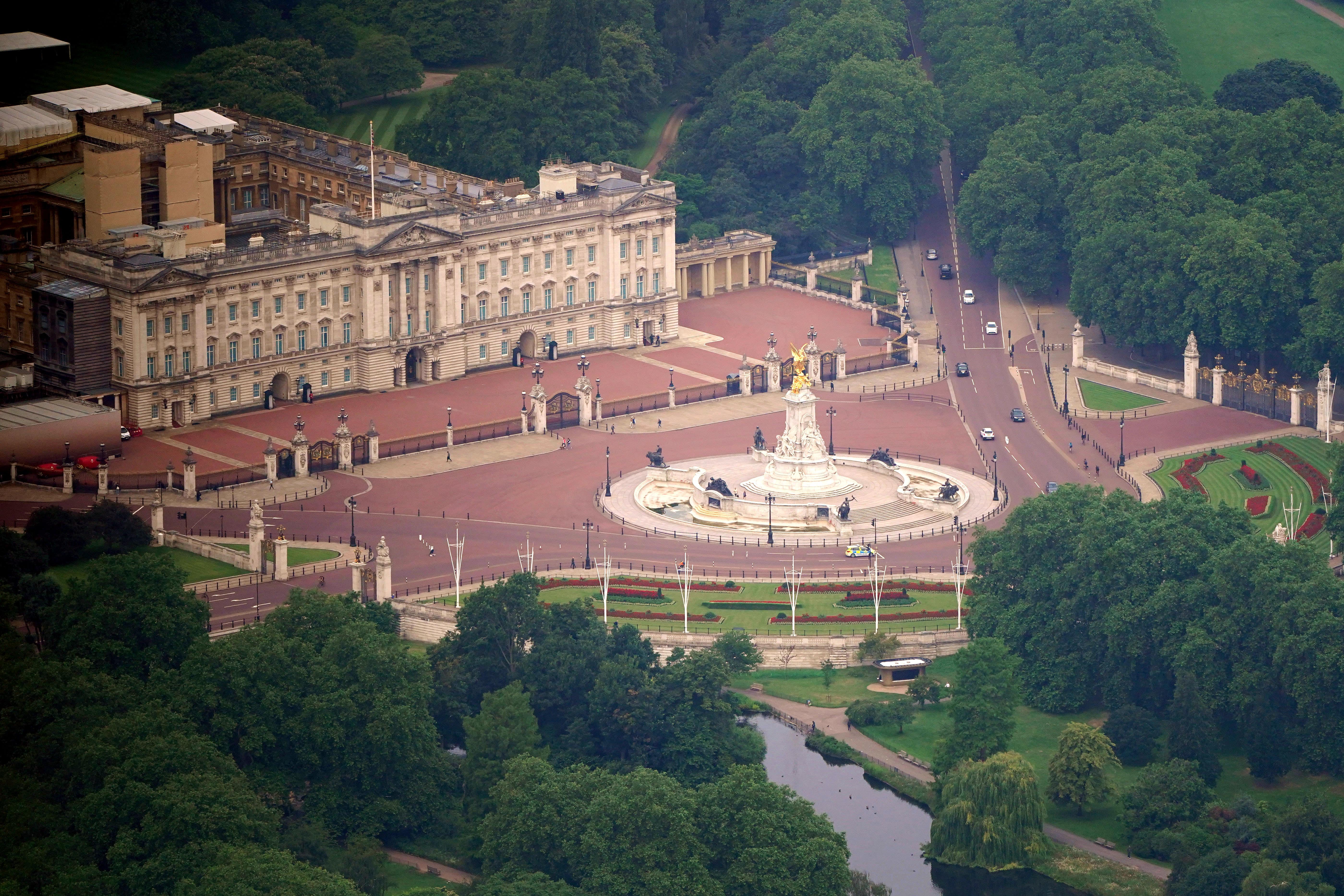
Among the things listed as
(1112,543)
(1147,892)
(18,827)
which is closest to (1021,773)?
(1147,892)

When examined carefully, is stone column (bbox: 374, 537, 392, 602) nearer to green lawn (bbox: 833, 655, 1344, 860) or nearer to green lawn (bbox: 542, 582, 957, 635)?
green lawn (bbox: 542, 582, 957, 635)

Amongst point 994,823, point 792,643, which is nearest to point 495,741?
point 792,643

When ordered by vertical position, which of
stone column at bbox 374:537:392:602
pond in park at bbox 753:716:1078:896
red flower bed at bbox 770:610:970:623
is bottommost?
pond in park at bbox 753:716:1078:896

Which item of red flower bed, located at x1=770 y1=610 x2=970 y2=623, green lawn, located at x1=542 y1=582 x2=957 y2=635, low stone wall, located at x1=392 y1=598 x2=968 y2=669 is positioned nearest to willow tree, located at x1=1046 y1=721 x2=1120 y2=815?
low stone wall, located at x1=392 y1=598 x2=968 y2=669

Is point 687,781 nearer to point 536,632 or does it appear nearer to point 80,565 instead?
point 536,632

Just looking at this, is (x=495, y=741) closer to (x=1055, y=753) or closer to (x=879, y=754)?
(x=879, y=754)

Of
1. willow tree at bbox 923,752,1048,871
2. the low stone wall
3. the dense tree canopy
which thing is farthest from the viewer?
the low stone wall

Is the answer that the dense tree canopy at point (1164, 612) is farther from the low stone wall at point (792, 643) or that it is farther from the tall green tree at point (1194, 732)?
the low stone wall at point (792, 643)

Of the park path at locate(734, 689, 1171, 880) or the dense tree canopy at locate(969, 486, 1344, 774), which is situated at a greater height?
the dense tree canopy at locate(969, 486, 1344, 774)
